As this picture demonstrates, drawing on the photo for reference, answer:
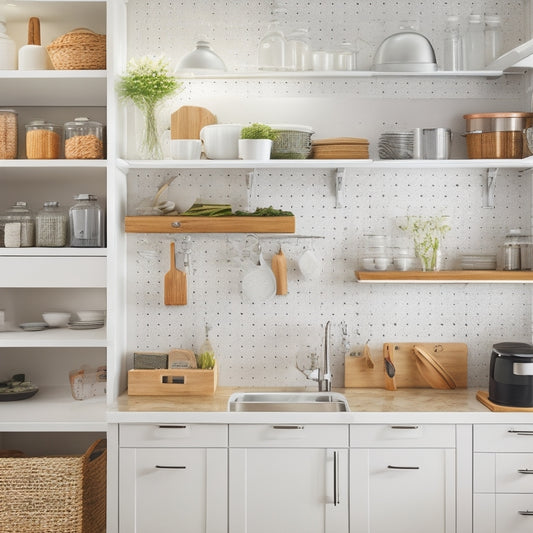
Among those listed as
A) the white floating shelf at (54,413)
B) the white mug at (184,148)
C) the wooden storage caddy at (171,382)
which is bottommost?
the white floating shelf at (54,413)

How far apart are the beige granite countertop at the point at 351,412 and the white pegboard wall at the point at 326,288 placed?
0.38 meters

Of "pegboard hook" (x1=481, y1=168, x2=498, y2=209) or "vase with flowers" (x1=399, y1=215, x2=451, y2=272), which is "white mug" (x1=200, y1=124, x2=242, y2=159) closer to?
"vase with flowers" (x1=399, y1=215, x2=451, y2=272)

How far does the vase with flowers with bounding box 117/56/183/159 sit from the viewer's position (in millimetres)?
3062

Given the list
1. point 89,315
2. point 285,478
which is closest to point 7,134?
point 89,315

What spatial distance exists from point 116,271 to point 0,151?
0.75 m

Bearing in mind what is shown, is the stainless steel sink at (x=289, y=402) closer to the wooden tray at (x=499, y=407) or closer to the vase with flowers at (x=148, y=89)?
the wooden tray at (x=499, y=407)

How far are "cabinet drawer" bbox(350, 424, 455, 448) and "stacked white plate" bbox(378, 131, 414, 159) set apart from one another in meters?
1.19

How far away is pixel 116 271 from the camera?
120 inches

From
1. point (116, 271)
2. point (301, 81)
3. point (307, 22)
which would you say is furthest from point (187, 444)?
point (307, 22)

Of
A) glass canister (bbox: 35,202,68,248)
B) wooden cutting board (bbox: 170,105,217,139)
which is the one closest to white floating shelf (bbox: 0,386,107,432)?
glass canister (bbox: 35,202,68,248)

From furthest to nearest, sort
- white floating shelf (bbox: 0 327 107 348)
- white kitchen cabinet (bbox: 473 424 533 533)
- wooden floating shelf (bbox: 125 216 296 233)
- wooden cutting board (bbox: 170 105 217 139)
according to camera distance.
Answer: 1. wooden cutting board (bbox: 170 105 217 139)
2. wooden floating shelf (bbox: 125 216 296 233)
3. white floating shelf (bbox: 0 327 107 348)
4. white kitchen cabinet (bbox: 473 424 533 533)

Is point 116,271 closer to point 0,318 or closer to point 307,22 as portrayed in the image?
Result: point 0,318

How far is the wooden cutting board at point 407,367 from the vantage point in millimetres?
3291

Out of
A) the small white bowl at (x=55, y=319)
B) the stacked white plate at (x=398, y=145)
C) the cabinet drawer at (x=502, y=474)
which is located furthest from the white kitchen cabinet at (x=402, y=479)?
the small white bowl at (x=55, y=319)
